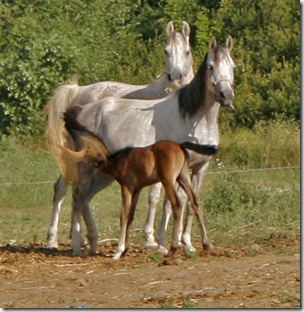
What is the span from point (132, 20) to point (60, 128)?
1756 centimetres

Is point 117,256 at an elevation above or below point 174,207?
below

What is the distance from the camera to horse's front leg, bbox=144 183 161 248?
11.3 metres

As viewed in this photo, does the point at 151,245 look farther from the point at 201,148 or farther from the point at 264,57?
the point at 264,57

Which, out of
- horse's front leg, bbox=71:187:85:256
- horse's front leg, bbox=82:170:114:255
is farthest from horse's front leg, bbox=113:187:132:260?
horse's front leg, bbox=71:187:85:256

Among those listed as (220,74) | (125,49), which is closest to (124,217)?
(220,74)

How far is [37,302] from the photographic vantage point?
8094 mm

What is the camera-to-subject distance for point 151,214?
11391 millimetres

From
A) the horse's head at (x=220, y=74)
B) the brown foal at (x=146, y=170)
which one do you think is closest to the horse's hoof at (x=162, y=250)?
the brown foal at (x=146, y=170)

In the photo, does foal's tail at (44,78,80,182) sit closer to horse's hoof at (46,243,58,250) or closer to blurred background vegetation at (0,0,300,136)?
horse's hoof at (46,243,58,250)

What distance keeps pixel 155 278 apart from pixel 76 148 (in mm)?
2782

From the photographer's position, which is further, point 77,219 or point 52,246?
point 52,246

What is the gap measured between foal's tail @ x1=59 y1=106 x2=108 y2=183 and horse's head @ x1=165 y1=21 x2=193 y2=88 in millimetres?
1246

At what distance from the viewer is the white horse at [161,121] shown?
1064 cm

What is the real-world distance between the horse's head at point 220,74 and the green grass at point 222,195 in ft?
6.46
